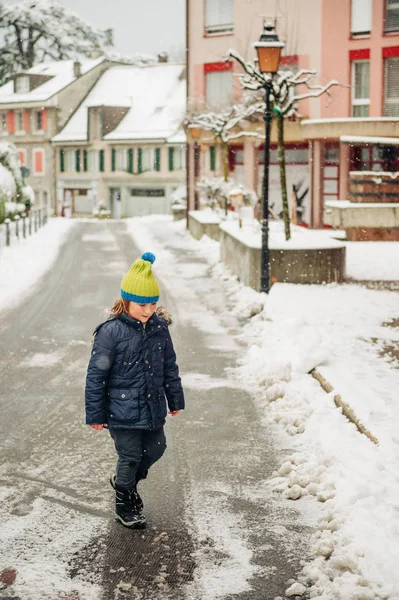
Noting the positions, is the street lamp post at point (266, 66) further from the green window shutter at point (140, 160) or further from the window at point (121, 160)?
the window at point (121, 160)

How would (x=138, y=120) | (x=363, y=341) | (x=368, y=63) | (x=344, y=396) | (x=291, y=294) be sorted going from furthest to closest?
1. (x=138, y=120)
2. (x=368, y=63)
3. (x=291, y=294)
4. (x=363, y=341)
5. (x=344, y=396)

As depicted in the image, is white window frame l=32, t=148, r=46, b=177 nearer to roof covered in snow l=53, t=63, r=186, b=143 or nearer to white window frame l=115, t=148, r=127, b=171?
roof covered in snow l=53, t=63, r=186, b=143

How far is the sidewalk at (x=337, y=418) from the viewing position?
463cm

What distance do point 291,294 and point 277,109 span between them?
4705 millimetres

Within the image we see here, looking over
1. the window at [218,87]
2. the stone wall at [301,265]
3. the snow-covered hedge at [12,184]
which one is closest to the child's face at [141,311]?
the stone wall at [301,265]

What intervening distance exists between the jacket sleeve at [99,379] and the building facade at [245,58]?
27.6 metres

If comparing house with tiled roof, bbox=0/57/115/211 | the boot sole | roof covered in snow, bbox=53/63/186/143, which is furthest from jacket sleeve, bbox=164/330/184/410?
house with tiled roof, bbox=0/57/115/211

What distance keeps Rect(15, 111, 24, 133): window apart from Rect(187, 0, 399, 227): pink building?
1088 inches

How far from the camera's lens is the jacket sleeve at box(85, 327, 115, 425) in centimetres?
506

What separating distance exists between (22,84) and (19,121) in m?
2.53

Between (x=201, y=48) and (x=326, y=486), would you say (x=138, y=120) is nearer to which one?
(x=201, y=48)

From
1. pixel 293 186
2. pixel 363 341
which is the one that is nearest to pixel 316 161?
pixel 293 186

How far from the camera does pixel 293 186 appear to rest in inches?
1334

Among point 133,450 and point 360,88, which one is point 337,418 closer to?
point 133,450
